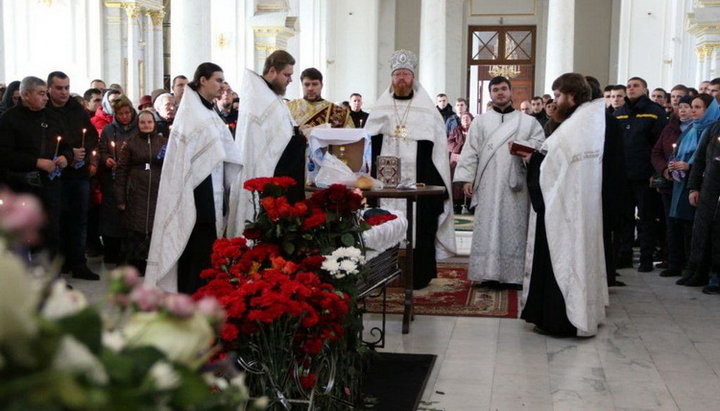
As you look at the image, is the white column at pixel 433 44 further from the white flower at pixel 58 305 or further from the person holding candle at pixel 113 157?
the white flower at pixel 58 305

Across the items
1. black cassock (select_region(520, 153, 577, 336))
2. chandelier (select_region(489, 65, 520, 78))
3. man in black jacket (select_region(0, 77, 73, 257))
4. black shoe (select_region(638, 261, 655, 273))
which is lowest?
black shoe (select_region(638, 261, 655, 273))

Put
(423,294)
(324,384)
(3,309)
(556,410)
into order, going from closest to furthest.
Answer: (3,309)
(324,384)
(556,410)
(423,294)

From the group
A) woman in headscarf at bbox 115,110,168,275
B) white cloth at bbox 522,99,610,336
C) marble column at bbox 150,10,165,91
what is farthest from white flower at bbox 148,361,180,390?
marble column at bbox 150,10,165,91

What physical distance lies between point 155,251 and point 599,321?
2.98 meters

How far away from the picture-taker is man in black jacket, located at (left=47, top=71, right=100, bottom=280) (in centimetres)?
748

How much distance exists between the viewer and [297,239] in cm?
419

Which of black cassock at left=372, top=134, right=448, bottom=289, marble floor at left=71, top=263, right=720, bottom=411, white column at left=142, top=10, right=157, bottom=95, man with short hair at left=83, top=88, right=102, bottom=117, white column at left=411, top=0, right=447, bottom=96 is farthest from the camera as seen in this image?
white column at left=411, top=0, right=447, bottom=96

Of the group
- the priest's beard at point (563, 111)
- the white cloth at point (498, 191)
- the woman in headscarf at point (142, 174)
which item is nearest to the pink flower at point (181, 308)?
the priest's beard at point (563, 111)

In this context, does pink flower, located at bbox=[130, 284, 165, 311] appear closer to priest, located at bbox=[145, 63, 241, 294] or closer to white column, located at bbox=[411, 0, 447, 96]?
priest, located at bbox=[145, 63, 241, 294]

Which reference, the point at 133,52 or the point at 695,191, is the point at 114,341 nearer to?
the point at 695,191

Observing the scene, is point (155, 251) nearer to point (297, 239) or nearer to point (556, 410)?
point (297, 239)

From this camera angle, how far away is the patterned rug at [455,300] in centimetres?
692

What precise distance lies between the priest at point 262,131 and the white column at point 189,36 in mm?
4777

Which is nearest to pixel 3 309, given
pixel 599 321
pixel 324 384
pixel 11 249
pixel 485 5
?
pixel 11 249
